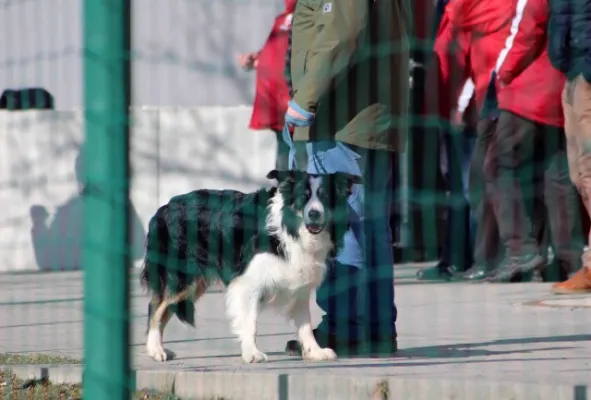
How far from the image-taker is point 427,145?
443 inches

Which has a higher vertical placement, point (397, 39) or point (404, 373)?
point (397, 39)

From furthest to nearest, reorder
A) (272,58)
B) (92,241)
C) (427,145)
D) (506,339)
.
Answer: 1. (427,145)
2. (272,58)
3. (506,339)
4. (92,241)

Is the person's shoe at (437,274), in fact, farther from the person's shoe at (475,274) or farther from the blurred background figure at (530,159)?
the blurred background figure at (530,159)

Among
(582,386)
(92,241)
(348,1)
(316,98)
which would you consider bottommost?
(582,386)

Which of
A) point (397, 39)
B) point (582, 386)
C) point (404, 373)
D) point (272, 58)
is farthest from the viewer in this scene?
point (272, 58)

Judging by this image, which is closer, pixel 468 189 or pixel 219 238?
pixel 219 238

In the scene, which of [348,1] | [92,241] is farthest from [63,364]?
[92,241]

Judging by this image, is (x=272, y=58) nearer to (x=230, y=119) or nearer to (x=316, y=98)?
(x=230, y=119)

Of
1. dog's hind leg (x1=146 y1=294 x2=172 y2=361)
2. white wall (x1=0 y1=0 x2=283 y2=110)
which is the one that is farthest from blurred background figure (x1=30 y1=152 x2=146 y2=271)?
dog's hind leg (x1=146 y1=294 x2=172 y2=361)

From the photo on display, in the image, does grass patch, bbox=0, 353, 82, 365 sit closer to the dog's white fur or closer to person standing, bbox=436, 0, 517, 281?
the dog's white fur

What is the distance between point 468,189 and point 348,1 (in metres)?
4.20

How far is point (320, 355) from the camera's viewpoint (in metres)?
6.52

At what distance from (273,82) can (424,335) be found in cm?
295

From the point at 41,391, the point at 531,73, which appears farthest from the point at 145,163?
the point at 41,391
